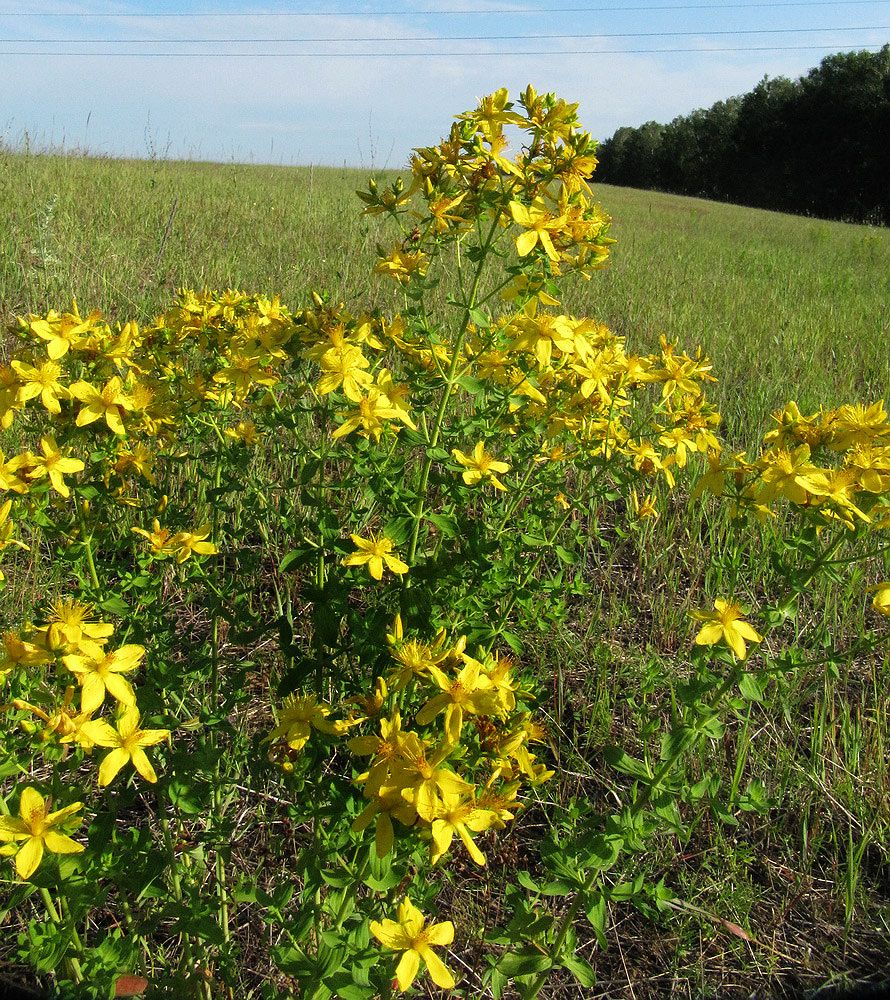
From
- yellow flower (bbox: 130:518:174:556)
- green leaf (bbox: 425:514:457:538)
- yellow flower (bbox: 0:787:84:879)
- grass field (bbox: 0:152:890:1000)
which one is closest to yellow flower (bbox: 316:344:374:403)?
green leaf (bbox: 425:514:457:538)

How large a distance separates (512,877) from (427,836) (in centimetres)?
81

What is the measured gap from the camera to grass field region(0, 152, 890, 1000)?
1.57 meters

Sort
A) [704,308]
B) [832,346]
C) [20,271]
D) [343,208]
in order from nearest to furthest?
[20,271] → [832,346] → [704,308] → [343,208]

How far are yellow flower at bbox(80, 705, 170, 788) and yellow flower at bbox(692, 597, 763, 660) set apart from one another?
Result: 0.76 m

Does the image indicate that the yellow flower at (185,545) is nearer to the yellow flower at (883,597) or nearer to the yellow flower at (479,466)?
the yellow flower at (479,466)

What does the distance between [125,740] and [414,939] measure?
47 cm

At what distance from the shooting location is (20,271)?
12.1 feet

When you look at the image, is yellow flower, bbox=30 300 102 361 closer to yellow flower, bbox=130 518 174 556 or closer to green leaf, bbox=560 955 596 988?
yellow flower, bbox=130 518 174 556

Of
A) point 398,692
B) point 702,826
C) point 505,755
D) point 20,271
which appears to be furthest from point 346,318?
point 20,271

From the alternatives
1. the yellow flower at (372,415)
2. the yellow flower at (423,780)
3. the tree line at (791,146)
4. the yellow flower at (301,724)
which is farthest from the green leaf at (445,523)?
the tree line at (791,146)

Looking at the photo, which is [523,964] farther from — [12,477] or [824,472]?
[12,477]

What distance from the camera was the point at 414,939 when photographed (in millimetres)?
1001

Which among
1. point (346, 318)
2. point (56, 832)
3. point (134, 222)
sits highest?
point (134, 222)

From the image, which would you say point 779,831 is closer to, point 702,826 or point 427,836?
point 702,826
